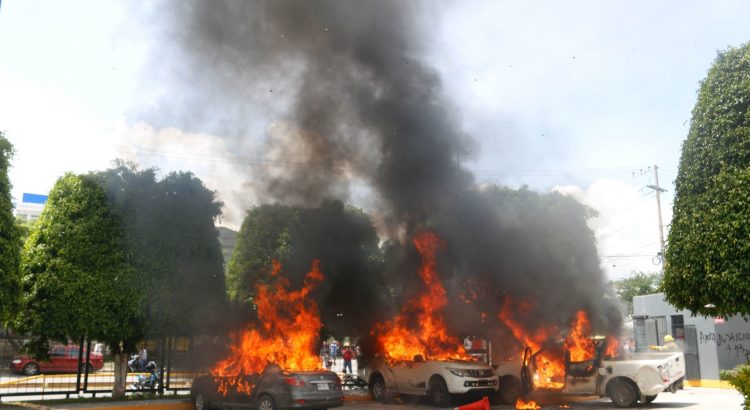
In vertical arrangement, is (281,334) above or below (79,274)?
below

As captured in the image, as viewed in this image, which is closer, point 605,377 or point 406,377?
point 605,377

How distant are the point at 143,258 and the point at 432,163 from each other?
996 centimetres

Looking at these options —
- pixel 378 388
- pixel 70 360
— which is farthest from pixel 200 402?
pixel 70 360

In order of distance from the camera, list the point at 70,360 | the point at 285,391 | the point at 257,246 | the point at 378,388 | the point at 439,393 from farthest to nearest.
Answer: the point at 257,246 → the point at 70,360 → the point at 378,388 → the point at 439,393 → the point at 285,391

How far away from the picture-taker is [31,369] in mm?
26078

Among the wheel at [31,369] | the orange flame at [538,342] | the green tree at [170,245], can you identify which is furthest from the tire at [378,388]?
the wheel at [31,369]

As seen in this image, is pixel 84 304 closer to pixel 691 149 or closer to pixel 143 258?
pixel 143 258

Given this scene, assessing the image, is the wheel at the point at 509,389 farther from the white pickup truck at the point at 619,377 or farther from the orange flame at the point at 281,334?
the orange flame at the point at 281,334

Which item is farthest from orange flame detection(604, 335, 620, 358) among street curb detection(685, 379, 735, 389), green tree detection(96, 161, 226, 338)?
green tree detection(96, 161, 226, 338)

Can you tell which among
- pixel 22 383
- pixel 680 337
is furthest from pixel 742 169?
pixel 22 383

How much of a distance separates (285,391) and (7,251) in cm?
694

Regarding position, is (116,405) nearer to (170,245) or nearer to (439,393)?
(170,245)

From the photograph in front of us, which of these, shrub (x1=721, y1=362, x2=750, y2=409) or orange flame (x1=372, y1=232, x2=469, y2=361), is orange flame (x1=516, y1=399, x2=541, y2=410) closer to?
orange flame (x1=372, y1=232, x2=469, y2=361)

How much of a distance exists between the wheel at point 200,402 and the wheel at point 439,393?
566 cm
